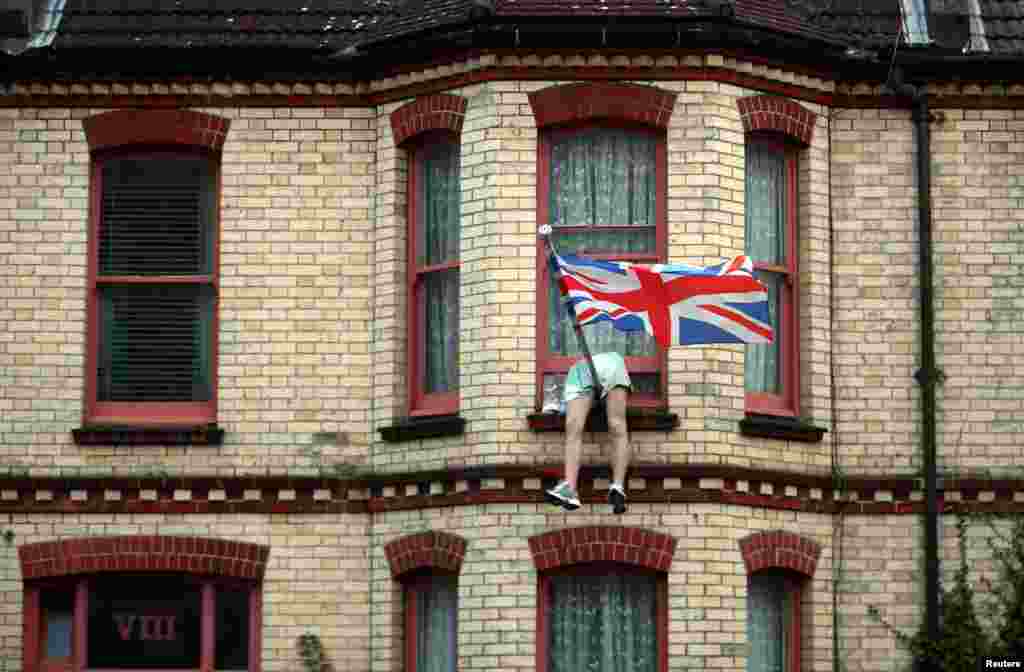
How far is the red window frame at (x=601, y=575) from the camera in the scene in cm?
2203

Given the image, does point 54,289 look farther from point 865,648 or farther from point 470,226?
point 865,648

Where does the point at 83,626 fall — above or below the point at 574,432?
below

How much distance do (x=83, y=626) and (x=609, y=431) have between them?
17.0 feet

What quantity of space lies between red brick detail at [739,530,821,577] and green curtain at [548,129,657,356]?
7.52 feet

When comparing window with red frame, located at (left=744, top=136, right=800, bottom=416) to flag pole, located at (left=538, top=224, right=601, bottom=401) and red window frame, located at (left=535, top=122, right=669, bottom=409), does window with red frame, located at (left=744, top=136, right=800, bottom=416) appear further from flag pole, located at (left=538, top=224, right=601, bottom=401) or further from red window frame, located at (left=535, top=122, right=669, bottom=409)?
flag pole, located at (left=538, top=224, right=601, bottom=401)

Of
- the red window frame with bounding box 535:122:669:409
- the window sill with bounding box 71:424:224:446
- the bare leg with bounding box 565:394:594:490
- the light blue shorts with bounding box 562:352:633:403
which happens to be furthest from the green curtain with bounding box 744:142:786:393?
the window sill with bounding box 71:424:224:446

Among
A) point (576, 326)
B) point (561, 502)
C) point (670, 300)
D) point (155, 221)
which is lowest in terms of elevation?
point (561, 502)

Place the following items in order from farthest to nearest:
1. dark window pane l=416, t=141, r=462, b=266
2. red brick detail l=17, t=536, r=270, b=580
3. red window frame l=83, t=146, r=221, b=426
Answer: red window frame l=83, t=146, r=221, b=426 < dark window pane l=416, t=141, r=462, b=266 < red brick detail l=17, t=536, r=270, b=580

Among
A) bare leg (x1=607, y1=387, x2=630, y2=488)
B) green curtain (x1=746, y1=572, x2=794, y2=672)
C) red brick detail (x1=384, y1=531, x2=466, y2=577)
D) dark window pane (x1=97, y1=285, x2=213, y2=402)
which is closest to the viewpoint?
bare leg (x1=607, y1=387, x2=630, y2=488)

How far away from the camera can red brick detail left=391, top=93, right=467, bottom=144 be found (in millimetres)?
23094

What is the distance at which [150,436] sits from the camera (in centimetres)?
2322

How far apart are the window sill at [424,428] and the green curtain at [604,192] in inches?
61.8

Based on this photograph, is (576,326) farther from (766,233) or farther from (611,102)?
(766,233)

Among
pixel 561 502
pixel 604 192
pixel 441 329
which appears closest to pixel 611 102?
pixel 604 192
